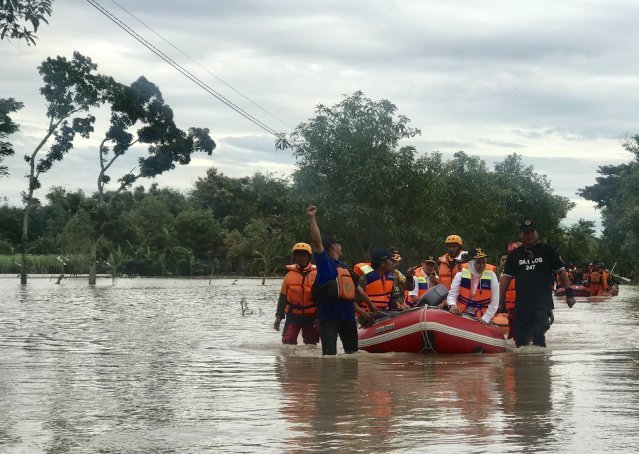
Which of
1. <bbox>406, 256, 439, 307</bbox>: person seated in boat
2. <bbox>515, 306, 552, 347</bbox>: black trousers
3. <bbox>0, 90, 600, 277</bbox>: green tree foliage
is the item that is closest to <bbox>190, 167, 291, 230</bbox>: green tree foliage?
<bbox>0, 90, 600, 277</bbox>: green tree foliage

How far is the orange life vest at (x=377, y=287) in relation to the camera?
16078 millimetres

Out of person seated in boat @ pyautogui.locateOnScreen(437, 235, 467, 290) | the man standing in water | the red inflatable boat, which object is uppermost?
person seated in boat @ pyautogui.locateOnScreen(437, 235, 467, 290)

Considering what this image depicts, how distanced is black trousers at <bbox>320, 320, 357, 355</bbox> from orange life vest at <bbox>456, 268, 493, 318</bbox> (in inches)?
81.9

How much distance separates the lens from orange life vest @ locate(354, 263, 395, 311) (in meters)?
16.1

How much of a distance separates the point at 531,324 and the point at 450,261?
351 cm

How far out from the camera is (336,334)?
1473cm

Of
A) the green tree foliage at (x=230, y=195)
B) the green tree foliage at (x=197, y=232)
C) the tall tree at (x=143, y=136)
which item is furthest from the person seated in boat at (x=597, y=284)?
the green tree foliage at (x=230, y=195)

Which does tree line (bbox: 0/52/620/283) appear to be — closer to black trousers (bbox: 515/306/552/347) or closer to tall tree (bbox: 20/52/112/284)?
tall tree (bbox: 20/52/112/284)

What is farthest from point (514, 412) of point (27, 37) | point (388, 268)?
point (27, 37)

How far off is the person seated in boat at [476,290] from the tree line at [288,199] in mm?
31221

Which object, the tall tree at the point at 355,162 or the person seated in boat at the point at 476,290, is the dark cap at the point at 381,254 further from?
the tall tree at the point at 355,162

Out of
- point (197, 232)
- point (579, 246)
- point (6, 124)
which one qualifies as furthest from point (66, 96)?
point (579, 246)

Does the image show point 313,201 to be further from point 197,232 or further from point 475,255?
point 197,232

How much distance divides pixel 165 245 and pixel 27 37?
86.1 m
